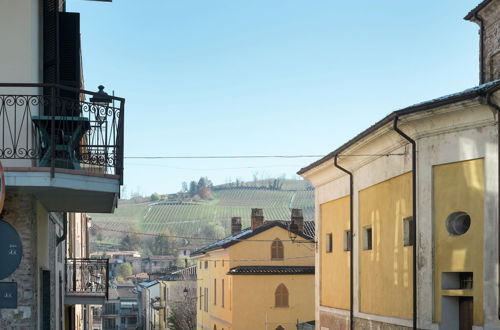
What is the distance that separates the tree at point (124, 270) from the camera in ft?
570

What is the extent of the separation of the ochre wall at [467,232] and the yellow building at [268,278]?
28.5m

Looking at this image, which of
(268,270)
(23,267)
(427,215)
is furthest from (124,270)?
(23,267)

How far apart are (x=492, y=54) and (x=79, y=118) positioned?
12264mm

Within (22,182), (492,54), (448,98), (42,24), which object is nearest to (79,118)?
(22,182)

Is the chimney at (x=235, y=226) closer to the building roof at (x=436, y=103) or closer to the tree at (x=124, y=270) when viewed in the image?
the building roof at (x=436, y=103)

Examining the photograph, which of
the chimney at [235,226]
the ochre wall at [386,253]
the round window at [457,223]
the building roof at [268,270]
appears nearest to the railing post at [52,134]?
the round window at [457,223]

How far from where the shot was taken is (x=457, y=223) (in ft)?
45.6

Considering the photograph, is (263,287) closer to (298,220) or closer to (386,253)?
(298,220)

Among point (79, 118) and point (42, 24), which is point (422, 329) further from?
point (42, 24)

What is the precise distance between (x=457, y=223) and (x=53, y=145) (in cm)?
668

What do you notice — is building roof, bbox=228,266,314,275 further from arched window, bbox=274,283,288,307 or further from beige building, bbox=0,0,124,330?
beige building, bbox=0,0,124,330

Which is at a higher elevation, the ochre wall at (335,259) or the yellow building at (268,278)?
the ochre wall at (335,259)

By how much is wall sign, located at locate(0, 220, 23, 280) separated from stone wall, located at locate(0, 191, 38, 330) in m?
0.05

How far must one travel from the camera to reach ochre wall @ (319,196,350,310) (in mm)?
20531
